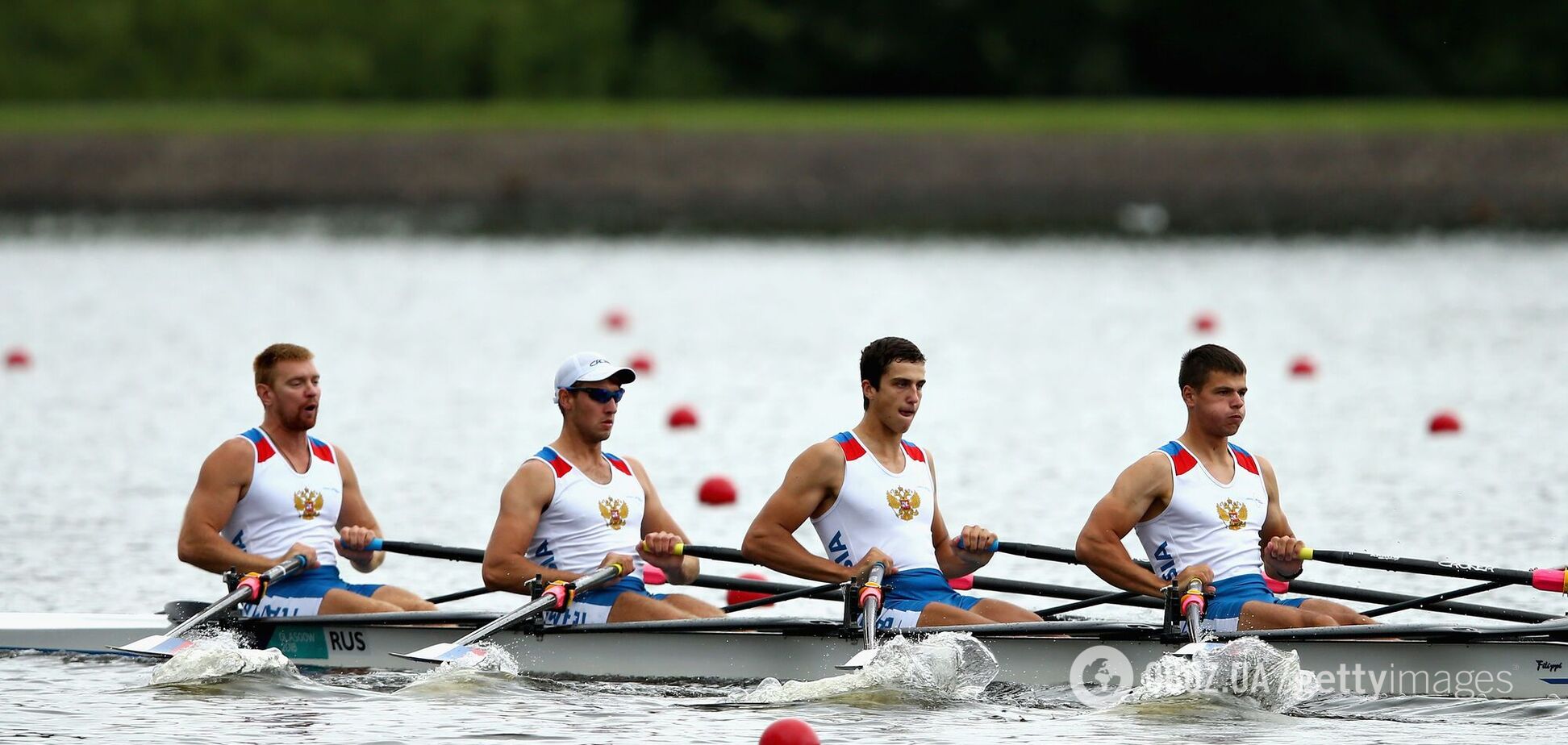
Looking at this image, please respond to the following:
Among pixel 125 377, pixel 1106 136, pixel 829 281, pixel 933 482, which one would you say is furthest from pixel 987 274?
pixel 933 482

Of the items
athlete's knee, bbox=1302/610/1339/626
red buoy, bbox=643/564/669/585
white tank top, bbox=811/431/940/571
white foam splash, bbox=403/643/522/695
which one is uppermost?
white tank top, bbox=811/431/940/571

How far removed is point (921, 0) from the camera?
54406mm

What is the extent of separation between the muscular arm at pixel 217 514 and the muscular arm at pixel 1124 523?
3370 millimetres

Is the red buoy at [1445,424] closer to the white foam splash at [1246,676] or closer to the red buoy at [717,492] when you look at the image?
the red buoy at [717,492]

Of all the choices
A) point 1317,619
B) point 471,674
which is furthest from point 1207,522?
point 471,674

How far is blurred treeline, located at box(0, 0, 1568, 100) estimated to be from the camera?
5200cm

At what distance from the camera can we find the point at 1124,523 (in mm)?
8836

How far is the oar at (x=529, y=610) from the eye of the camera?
9.18 meters

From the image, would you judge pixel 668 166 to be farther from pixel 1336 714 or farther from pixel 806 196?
pixel 1336 714

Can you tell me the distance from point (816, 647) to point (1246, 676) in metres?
1.70

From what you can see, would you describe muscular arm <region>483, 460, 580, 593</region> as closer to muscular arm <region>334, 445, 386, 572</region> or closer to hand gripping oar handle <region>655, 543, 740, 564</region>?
hand gripping oar handle <region>655, 543, 740, 564</region>

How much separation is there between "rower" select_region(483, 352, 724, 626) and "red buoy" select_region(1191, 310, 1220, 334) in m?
16.5

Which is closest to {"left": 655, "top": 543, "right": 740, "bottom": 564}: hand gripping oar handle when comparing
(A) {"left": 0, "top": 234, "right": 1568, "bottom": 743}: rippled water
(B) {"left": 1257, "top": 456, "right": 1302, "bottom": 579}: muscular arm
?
(A) {"left": 0, "top": 234, "right": 1568, "bottom": 743}: rippled water

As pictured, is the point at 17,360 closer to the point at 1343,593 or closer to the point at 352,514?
the point at 352,514
